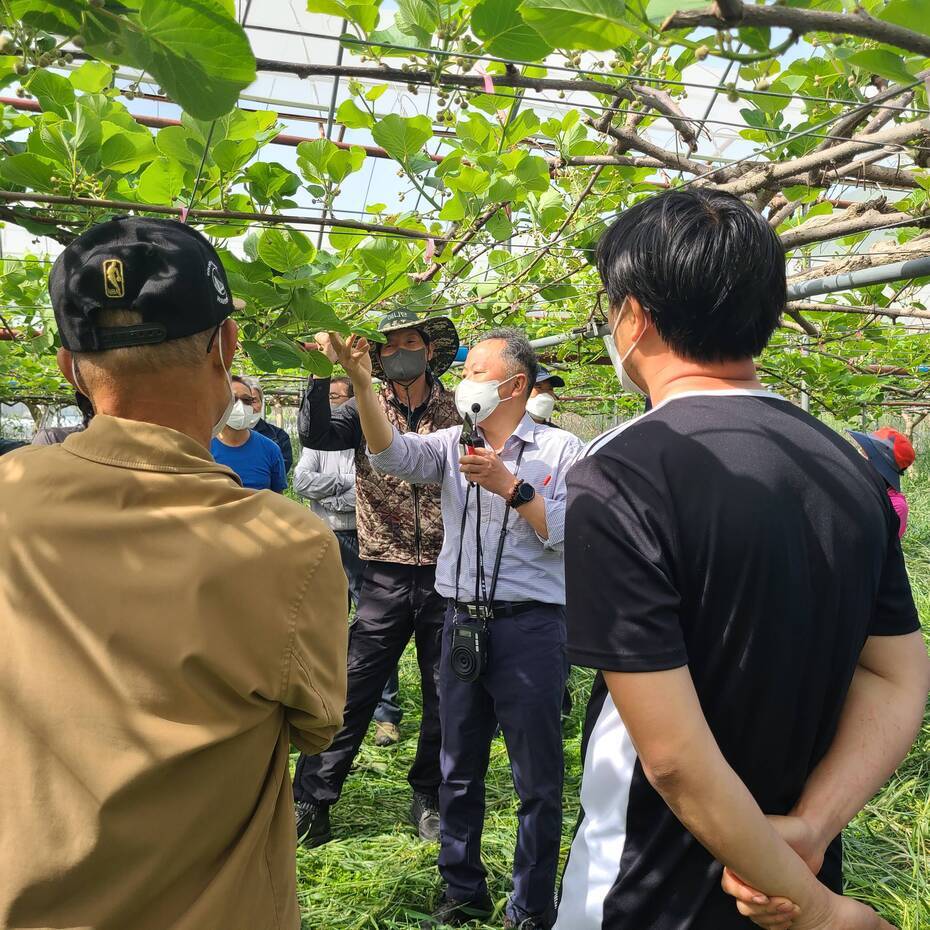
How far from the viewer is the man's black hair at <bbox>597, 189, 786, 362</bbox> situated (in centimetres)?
100

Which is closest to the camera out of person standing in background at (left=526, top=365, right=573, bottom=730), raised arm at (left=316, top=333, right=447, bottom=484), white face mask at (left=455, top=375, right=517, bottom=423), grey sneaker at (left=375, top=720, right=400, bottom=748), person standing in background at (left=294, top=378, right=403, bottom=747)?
raised arm at (left=316, top=333, right=447, bottom=484)

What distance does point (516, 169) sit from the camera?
6.10 feet

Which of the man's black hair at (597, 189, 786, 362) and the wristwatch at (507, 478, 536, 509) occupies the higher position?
the man's black hair at (597, 189, 786, 362)

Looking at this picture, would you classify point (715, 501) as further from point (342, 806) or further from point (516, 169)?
point (342, 806)

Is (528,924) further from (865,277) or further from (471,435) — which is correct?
(865,277)

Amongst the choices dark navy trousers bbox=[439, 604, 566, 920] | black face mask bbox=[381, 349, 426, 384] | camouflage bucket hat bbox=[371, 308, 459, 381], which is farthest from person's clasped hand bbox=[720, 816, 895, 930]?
black face mask bbox=[381, 349, 426, 384]

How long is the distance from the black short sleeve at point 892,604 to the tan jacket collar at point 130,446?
0.91 metres

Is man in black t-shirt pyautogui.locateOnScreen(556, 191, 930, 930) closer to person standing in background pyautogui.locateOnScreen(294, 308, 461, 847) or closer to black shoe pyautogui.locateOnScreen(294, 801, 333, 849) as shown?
person standing in background pyautogui.locateOnScreen(294, 308, 461, 847)

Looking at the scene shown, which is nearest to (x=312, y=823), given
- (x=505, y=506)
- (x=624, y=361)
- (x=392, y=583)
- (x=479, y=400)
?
(x=392, y=583)

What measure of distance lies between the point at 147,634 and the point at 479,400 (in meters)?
1.67

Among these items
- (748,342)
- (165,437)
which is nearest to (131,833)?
(165,437)

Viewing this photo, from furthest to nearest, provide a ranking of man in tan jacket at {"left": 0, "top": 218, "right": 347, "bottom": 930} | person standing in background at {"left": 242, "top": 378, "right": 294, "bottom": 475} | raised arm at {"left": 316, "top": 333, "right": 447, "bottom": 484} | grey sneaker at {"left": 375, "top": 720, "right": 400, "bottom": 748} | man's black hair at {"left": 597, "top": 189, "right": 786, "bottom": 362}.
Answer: person standing in background at {"left": 242, "top": 378, "right": 294, "bottom": 475} → grey sneaker at {"left": 375, "top": 720, "right": 400, "bottom": 748} → raised arm at {"left": 316, "top": 333, "right": 447, "bottom": 484} → man's black hair at {"left": 597, "top": 189, "right": 786, "bottom": 362} → man in tan jacket at {"left": 0, "top": 218, "right": 347, "bottom": 930}

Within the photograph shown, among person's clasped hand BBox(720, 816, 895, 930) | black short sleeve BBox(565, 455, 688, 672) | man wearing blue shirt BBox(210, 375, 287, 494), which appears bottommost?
man wearing blue shirt BBox(210, 375, 287, 494)

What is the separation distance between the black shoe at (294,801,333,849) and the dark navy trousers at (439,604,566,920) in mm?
659
